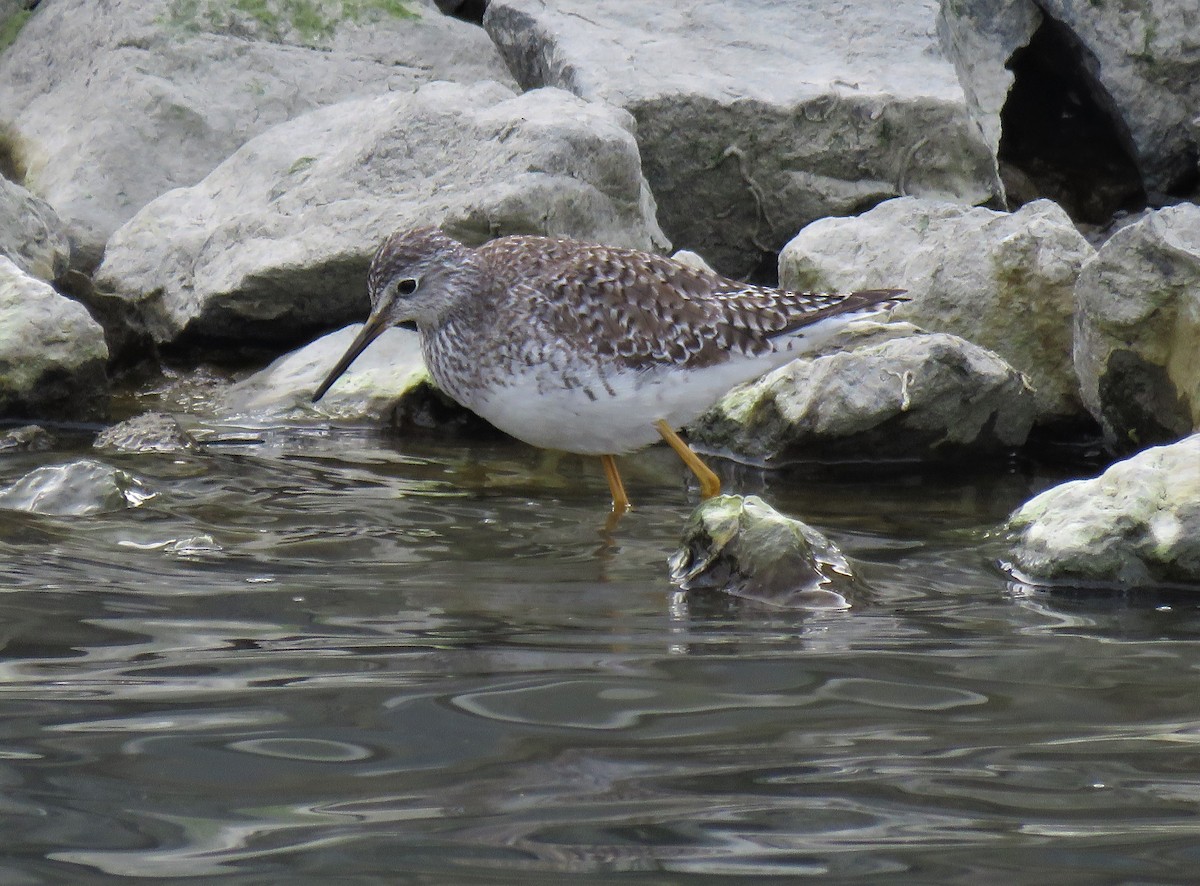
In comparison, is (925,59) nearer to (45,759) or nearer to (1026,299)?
(1026,299)

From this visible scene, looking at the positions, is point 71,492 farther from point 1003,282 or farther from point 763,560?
point 1003,282

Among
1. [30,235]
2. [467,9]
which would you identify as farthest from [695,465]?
[467,9]

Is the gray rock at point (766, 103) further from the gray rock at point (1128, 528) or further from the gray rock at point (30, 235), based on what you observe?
the gray rock at point (1128, 528)

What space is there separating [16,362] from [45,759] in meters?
5.54

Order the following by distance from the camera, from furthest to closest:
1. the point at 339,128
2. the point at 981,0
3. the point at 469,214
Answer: the point at 981,0, the point at 339,128, the point at 469,214

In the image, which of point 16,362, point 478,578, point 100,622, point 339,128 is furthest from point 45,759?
point 339,128

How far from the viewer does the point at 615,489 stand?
7352 mm

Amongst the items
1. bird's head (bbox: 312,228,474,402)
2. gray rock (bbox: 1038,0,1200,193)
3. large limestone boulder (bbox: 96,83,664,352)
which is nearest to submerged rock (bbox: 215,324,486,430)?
large limestone boulder (bbox: 96,83,664,352)

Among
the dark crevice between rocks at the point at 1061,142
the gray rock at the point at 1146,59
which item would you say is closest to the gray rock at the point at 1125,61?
the gray rock at the point at 1146,59

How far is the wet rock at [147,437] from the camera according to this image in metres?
7.89

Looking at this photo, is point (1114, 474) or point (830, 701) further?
point (1114, 474)

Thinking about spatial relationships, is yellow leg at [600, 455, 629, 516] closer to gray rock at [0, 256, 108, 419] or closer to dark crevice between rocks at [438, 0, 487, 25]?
gray rock at [0, 256, 108, 419]

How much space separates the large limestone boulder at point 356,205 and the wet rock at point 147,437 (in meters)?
1.56

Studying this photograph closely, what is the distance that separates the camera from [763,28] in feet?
35.9
